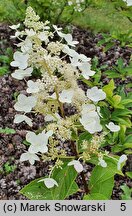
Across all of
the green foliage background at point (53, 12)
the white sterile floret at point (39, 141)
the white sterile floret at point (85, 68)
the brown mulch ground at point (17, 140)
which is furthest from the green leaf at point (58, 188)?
the green foliage background at point (53, 12)

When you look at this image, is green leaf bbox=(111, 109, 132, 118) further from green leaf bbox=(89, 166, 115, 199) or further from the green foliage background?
the green foliage background

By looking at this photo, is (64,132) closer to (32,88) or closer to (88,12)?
(32,88)

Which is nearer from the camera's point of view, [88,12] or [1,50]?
[1,50]

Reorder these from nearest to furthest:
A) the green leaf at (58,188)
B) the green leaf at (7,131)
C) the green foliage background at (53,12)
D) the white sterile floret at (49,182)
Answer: the white sterile floret at (49,182) → the green leaf at (58,188) → the green leaf at (7,131) → the green foliage background at (53,12)

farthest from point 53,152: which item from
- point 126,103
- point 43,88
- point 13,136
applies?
point 13,136

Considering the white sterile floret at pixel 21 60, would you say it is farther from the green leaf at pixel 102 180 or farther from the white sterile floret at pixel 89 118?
the green leaf at pixel 102 180

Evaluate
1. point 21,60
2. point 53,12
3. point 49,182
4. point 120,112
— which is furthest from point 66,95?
point 53,12

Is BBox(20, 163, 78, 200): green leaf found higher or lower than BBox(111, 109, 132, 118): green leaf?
lower

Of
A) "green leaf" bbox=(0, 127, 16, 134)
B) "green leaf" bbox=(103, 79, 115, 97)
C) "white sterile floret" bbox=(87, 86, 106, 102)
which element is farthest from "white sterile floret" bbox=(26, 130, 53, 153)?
"green leaf" bbox=(0, 127, 16, 134)

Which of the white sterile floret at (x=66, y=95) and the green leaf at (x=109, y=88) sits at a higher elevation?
the green leaf at (x=109, y=88)
